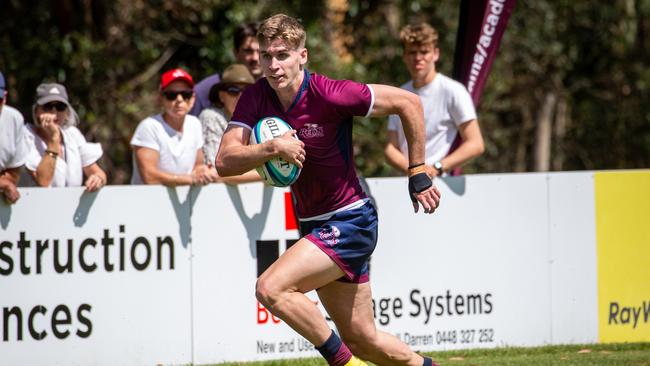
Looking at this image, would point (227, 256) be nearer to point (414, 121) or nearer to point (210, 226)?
point (210, 226)

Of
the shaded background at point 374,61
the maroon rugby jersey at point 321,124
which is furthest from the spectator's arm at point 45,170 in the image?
the shaded background at point 374,61

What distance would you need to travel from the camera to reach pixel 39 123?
8359mm

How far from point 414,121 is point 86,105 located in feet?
31.7

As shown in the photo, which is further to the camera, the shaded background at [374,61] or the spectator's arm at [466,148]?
the shaded background at [374,61]

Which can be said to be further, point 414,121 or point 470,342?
point 470,342

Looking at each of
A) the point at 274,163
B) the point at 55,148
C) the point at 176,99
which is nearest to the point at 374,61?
the point at 176,99

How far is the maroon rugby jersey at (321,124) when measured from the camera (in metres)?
6.02

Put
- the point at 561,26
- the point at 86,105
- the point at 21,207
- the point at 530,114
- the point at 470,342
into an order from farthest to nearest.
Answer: the point at 530,114 → the point at 561,26 → the point at 86,105 → the point at 470,342 → the point at 21,207

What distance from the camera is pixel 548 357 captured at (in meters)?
8.53

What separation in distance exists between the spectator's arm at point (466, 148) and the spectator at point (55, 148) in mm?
2787

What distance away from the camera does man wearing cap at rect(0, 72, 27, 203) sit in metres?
7.80

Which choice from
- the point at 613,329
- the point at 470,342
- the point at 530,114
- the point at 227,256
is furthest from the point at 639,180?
the point at 530,114

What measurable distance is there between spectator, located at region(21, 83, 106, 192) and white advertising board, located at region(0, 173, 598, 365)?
0.31m

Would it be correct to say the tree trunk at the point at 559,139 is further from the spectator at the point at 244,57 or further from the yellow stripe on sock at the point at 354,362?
the yellow stripe on sock at the point at 354,362
